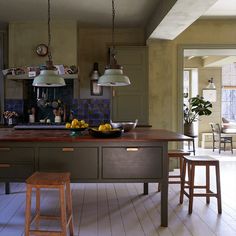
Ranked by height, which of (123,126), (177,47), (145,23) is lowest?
(123,126)

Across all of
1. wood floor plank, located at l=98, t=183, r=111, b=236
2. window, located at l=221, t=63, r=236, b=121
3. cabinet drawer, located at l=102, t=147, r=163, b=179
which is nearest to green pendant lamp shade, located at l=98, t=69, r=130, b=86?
cabinet drawer, located at l=102, t=147, r=163, b=179

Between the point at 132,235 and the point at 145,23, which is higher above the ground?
the point at 145,23

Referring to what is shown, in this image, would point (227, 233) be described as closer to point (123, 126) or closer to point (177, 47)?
point (123, 126)

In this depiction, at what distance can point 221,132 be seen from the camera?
9.55m

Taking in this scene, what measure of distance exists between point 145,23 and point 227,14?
4.94ft

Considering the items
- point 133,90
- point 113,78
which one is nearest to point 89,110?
point 133,90

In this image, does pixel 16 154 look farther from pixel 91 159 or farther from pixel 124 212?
pixel 124 212

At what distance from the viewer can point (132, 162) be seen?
10.7 ft

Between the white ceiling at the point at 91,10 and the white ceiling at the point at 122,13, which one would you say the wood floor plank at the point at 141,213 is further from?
the white ceiling at the point at 91,10

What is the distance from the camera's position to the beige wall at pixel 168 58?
608 centimetres

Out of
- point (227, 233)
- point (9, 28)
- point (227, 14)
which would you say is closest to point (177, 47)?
point (227, 14)

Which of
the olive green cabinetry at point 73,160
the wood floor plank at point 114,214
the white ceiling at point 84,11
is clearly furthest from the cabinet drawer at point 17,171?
the white ceiling at point 84,11

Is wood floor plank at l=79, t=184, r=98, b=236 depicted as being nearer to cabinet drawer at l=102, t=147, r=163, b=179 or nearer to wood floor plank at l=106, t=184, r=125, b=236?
wood floor plank at l=106, t=184, r=125, b=236

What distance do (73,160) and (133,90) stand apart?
3.09 meters
